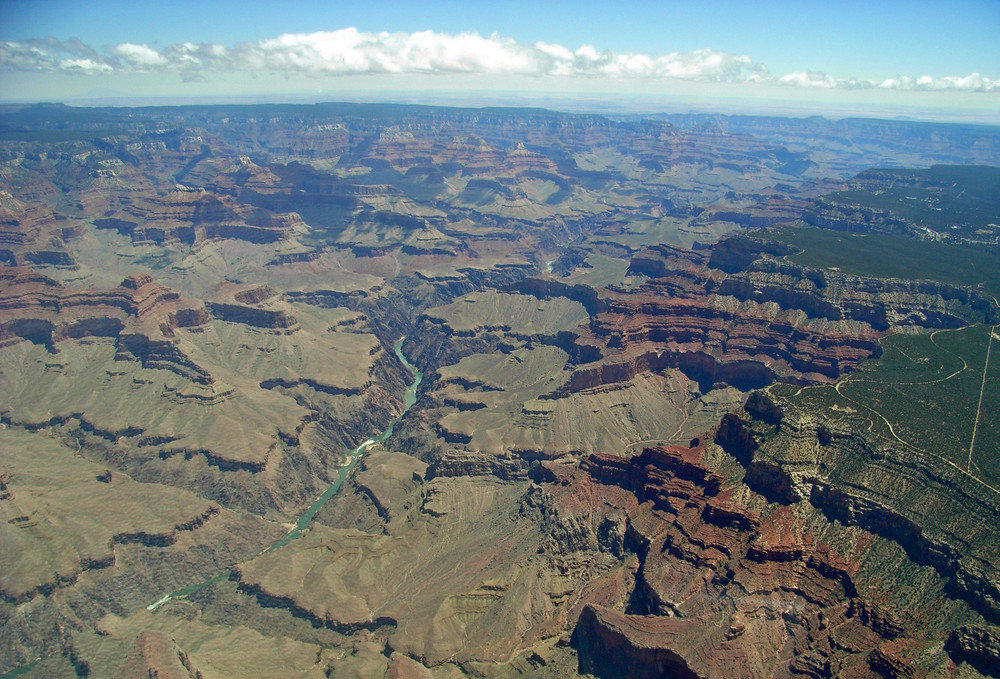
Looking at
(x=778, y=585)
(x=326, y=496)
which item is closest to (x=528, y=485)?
(x=778, y=585)

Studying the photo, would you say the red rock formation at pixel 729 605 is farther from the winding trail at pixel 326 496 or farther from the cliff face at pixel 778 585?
the winding trail at pixel 326 496

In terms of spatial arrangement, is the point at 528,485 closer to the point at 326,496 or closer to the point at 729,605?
the point at 729,605

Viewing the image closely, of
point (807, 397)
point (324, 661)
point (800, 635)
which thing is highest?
point (807, 397)

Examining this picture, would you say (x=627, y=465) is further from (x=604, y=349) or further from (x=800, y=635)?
(x=604, y=349)

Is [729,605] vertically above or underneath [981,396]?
underneath

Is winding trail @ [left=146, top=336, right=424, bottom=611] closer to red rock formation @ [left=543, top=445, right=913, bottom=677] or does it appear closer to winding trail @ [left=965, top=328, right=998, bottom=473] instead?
red rock formation @ [left=543, top=445, right=913, bottom=677]

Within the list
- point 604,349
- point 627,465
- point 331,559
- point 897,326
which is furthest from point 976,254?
point 331,559

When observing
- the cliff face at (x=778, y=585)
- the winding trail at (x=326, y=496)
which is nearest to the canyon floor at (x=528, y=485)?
the cliff face at (x=778, y=585)

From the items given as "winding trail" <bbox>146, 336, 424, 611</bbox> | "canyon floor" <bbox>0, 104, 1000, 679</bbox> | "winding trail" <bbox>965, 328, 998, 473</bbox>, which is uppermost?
"winding trail" <bbox>965, 328, 998, 473</bbox>

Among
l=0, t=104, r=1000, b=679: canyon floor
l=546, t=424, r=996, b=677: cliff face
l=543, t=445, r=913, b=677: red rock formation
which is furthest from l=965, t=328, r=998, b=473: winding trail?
l=543, t=445, r=913, b=677: red rock formation
